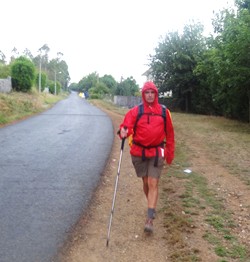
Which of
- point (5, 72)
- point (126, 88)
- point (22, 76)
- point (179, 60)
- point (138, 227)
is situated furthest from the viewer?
point (126, 88)

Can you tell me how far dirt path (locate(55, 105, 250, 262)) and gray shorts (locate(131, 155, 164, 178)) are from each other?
0.78 meters

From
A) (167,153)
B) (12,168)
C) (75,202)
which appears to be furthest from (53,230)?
(12,168)

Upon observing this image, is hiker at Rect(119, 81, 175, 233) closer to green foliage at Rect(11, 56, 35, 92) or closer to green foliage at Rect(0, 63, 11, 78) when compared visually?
green foliage at Rect(11, 56, 35, 92)

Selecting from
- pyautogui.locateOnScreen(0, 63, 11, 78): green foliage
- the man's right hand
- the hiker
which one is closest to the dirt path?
the hiker

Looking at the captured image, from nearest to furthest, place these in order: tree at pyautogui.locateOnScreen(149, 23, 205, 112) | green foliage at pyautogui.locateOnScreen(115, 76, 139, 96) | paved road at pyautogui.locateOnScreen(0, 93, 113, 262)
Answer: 1. paved road at pyautogui.locateOnScreen(0, 93, 113, 262)
2. tree at pyautogui.locateOnScreen(149, 23, 205, 112)
3. green foliage at pyautogui.locateOnScreen(115, 76, 139, 96)

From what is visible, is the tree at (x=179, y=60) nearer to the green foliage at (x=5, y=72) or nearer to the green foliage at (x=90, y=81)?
the green foliage at (x=5, y=72)

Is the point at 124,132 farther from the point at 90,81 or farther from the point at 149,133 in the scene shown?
the point at 90,81

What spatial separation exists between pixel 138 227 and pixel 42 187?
2.60 m

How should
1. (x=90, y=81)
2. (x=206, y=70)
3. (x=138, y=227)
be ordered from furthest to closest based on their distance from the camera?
(x=90, y=81) < (x=206, y=70) < (x=138, y=227)

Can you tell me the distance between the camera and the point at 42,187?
24.1 ft

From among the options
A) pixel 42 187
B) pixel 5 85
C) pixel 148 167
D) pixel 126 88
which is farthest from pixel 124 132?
pixel 126 88

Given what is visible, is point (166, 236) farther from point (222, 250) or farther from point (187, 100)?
point (187, 100)

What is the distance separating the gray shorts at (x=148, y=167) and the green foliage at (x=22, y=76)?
31378mm

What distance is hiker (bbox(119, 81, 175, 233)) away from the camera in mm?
5172
